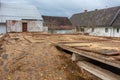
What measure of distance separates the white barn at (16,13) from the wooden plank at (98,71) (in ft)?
63.5

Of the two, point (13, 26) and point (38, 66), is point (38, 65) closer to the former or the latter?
point (38, 66)

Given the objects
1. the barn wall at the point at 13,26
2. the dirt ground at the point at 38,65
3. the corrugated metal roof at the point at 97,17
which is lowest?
the dirt ground at the point at 38,65

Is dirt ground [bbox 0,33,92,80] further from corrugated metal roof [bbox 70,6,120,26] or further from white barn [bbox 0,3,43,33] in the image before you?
corrugated metal roof [bbox 70,6,120,26]

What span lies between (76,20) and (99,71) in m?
29.9

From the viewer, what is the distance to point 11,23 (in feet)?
59.2

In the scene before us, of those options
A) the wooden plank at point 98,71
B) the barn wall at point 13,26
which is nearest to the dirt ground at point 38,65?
the wooden plank at point 98,71

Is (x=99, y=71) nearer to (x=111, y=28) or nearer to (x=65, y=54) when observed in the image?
(x=65, y=54)

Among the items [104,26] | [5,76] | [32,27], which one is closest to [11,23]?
[32,27]

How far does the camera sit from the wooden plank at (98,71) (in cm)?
314

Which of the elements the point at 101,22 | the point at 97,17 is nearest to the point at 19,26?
the point at 101,22

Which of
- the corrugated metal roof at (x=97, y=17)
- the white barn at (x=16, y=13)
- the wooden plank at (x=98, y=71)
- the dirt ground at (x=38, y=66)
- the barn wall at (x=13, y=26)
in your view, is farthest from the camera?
the corrugated metal roof at (x=97, y=17)

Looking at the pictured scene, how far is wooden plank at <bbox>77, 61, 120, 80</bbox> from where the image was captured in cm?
314

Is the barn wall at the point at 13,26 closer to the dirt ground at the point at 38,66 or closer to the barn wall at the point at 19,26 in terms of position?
the barn wall at the point at 19,26

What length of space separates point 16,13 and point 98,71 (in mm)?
22354
